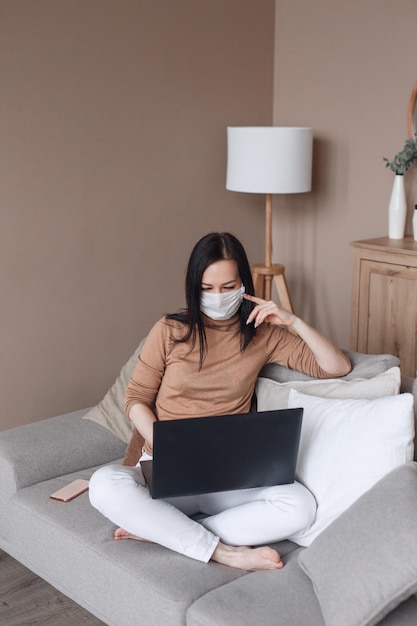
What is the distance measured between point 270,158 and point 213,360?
153 cm

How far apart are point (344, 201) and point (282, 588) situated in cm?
254

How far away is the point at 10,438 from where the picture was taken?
2512mm

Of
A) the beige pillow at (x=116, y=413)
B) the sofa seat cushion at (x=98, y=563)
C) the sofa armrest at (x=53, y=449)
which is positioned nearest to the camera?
the sofa seat cushion at (x=98, y=563)

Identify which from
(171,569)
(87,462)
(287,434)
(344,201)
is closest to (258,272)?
(344,201)

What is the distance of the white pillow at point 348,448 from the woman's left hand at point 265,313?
272 mm

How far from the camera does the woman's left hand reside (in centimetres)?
233

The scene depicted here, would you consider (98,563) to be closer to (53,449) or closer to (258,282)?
(53,449)

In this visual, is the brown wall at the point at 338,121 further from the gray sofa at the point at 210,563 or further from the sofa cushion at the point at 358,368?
the gray sofa at the point at 210,563

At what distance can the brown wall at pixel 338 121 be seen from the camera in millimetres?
3723

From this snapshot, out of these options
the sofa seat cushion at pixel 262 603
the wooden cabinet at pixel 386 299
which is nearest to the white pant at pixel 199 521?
the sofa seat cushion at pixel 262 603

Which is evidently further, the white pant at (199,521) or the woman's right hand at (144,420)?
the woman's right hand at (144,420)

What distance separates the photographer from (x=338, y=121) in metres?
3.98

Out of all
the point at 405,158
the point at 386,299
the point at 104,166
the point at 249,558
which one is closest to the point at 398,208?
the point at 405,158

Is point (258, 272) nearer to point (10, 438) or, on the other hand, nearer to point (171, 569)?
point (10, 438)
